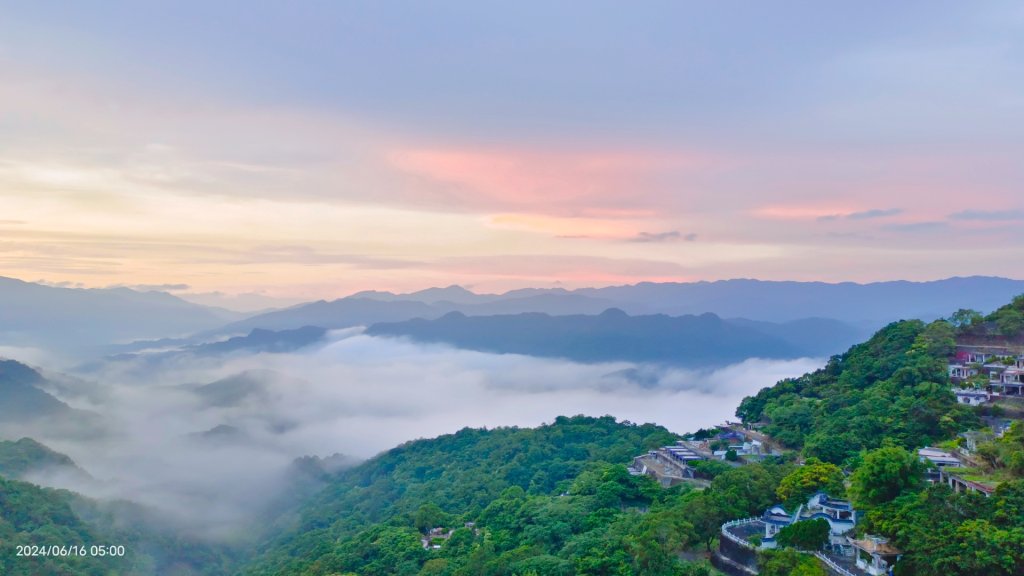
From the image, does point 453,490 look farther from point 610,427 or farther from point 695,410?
point 695,410

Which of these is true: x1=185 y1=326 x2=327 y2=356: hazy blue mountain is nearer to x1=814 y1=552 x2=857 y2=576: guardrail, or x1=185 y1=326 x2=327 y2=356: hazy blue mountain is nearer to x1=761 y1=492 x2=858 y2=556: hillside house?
x1=761 y1=492 x2=858 y2=556: hillside house

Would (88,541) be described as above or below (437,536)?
below

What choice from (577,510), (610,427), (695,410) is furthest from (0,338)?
(577,510)

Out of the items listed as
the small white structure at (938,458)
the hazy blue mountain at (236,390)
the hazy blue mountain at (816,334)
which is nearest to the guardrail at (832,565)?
the small white structure at (938,458)

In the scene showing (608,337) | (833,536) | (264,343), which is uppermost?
(833,536)

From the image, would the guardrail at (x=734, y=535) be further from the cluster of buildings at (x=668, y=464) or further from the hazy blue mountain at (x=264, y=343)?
the hazy blue mountain at (x=264, y=343)

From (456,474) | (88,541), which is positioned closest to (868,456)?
(456,474)

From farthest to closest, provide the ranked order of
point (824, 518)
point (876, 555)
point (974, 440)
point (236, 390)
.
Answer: point (236, 390) → point (974, 440) → point (824, 518) → point (876, 555)

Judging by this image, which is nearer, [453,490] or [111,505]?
[453,490]

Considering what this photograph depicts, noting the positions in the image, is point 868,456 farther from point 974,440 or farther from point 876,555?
point 974,440
